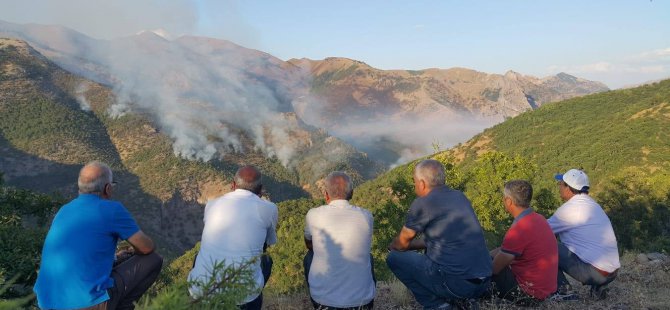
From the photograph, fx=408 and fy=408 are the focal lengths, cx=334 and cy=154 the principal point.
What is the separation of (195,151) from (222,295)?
117 m

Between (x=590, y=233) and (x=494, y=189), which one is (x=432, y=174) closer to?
(x=590, y=233)

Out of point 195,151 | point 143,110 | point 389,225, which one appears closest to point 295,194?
point 195,151

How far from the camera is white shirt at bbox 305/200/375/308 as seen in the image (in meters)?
4.24

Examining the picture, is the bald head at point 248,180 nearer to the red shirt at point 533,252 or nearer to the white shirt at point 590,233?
the red shirt at point 533,252

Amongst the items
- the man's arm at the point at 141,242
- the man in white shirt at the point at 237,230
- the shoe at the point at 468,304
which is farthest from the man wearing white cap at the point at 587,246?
the man's arm at the point at 141,242

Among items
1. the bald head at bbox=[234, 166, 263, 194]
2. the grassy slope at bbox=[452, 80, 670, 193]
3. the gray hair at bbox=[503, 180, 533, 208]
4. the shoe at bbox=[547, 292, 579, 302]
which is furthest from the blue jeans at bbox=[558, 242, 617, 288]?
the grassy slope at bbox=[452, 80, 670, 193]

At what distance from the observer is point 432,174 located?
172 inches

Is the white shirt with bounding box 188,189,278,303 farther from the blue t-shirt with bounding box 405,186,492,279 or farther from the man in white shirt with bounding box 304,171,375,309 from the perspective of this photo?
the blue t-shirt with bounding box 405,186,492,279

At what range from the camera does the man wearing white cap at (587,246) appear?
5000 mm

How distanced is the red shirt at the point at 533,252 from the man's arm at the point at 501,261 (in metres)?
0.06

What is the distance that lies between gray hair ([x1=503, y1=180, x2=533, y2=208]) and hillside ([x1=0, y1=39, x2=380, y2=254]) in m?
72.4

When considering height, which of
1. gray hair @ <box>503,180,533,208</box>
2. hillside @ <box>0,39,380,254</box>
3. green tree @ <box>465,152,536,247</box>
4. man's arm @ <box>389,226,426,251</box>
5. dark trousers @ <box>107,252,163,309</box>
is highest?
gray hair @ <box>503,180,533,208</box>

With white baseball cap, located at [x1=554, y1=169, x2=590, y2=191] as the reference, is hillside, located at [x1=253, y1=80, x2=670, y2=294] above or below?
below

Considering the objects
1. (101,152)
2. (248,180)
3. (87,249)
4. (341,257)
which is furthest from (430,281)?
(101,152)
